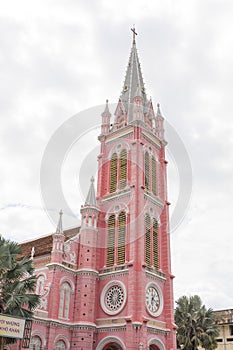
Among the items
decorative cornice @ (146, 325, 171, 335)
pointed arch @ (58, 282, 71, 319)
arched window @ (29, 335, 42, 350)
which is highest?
pointed arch @ (58, 282, 71, 319)

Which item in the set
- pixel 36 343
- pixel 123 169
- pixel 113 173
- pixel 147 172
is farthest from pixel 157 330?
pixel 113 173

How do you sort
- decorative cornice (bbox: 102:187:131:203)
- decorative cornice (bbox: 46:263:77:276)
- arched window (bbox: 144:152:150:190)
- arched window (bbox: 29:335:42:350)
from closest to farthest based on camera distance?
arched window (bbox: 29:335:42:350) → decorative cornice (bbox: 46:263:77:276) → decorative cornice (bbox: 102:187:131:203) → arched window (bbox: 144:152:150:190)

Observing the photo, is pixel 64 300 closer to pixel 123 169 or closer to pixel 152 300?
pixel 152 300

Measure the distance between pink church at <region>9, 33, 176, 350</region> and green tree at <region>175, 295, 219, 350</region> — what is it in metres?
4.28

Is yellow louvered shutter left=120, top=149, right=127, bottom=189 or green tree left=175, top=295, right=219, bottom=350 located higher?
yellow louvered shutter left=120, top=149, right=127, bottom=189

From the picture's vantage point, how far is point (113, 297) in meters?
34.7

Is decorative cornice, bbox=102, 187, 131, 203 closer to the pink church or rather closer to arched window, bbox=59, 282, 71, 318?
the pink church

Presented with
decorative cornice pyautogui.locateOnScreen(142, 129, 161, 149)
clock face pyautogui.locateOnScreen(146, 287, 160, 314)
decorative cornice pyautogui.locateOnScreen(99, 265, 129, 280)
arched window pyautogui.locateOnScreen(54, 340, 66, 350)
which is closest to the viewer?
arched window pyautogui.locateOnScreen(54, 340, 66, 350)

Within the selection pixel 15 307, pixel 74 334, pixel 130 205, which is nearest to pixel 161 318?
pixel 74 334

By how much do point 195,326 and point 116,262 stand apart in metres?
10.9

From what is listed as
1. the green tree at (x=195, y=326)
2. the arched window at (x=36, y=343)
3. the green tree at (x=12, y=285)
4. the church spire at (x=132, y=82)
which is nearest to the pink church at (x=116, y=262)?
the arched window at (x=36, y=343)

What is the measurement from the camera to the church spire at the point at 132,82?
47312 mm

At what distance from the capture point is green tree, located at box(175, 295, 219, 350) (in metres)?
38.2

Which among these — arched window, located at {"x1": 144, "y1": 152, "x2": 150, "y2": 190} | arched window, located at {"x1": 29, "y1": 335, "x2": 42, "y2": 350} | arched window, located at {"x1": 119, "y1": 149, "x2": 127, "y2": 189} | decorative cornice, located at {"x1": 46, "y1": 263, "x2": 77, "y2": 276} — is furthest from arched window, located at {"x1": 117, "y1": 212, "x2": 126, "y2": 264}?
arched window, located at {"x1": 29, "y1": 335, "x2": 42, "y2": 350}
